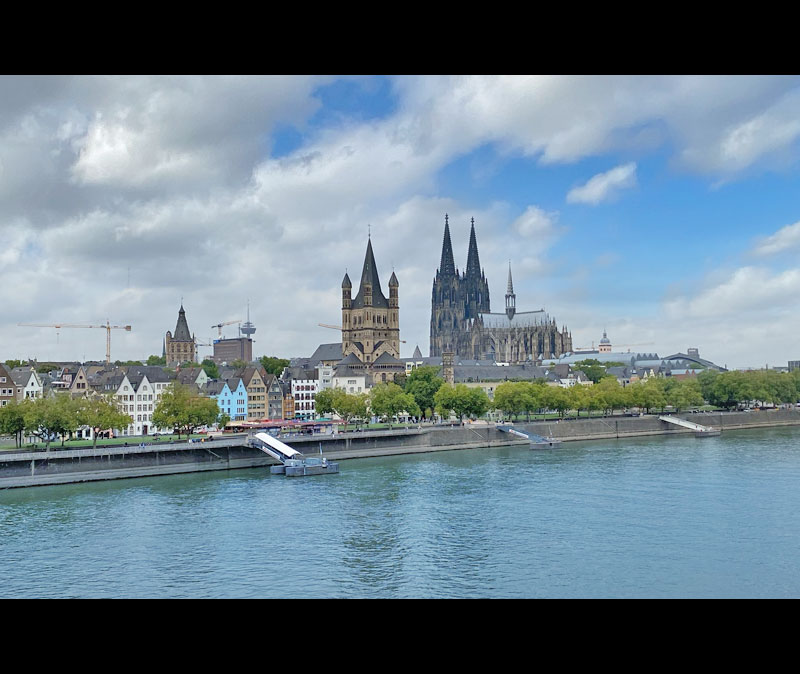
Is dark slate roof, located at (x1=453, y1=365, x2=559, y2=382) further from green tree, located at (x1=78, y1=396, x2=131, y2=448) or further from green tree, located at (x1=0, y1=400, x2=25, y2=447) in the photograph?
green tree, located at (x1=0, y1=400, x2=25, y2=447)

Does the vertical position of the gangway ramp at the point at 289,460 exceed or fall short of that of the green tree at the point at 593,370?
it falls short

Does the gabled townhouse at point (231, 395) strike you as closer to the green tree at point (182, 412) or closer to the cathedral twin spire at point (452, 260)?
the green tree at point (182, 412)

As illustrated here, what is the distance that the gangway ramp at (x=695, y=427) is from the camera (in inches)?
2120

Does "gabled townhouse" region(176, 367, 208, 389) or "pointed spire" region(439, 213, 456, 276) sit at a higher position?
"pointed spire" region(439, 213, 456, 276)

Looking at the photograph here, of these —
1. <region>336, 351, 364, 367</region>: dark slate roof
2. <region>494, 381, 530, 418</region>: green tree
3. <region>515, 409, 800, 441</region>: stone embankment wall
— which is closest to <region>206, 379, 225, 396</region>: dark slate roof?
<region>336, 351, 364, 367</region>: dark slate roof

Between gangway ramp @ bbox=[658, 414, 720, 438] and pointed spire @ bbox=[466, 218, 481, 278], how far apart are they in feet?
211

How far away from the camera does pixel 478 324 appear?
376 feet

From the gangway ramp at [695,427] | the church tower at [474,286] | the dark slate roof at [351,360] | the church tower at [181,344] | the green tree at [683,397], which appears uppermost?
the church tower at [474,286]

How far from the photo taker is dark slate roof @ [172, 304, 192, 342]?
9462cm

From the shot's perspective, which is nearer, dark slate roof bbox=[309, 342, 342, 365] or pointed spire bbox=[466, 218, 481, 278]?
dark slate roof bbox=[309, 342, 342, 365]

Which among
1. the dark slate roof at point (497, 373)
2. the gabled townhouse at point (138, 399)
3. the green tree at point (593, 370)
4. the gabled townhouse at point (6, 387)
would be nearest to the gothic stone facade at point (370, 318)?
the dark slate roof at point (497, 373)

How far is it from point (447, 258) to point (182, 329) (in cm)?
4265

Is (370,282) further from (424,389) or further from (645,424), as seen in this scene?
(645,424)

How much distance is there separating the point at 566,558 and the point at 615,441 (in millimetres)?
34955
